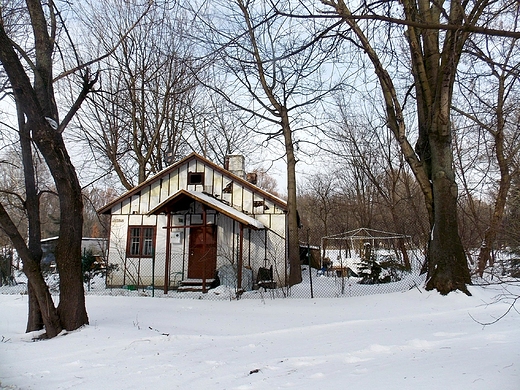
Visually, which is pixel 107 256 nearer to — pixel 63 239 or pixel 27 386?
pixel 63 239

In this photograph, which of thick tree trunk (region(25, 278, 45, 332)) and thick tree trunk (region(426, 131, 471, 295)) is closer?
thick tree trunk (region(25, 278, 45, 332))

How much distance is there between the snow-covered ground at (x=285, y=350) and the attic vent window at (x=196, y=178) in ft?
28.2

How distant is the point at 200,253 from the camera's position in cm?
1680

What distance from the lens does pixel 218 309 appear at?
32.9 feet

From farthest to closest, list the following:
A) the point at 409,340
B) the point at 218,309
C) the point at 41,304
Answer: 1. the point at 218,309
2. the point at 41,304
3. the point at 409,340

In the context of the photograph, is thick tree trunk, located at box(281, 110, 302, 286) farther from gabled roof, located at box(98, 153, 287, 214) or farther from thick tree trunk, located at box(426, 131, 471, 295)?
thick tree trunk, located at box(426, 131, 471, 295)

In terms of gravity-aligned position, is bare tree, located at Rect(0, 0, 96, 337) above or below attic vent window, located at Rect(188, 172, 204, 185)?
below

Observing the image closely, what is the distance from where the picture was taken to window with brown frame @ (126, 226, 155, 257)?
56.4 feet

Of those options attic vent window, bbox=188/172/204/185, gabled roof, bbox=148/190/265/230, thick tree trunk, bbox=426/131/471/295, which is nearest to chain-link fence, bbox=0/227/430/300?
gabled roof, bbox=148/190/265/230

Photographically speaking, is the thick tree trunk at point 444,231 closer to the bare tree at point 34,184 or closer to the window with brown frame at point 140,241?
the bare tree at point 34,184

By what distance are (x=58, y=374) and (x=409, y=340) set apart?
442 centimetres

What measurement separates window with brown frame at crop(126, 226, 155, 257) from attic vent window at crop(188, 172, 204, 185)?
2.62 m

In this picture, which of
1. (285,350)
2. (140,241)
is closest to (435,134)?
(285,350)

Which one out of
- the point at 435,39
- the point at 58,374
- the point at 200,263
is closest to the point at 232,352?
the point at 58,374
